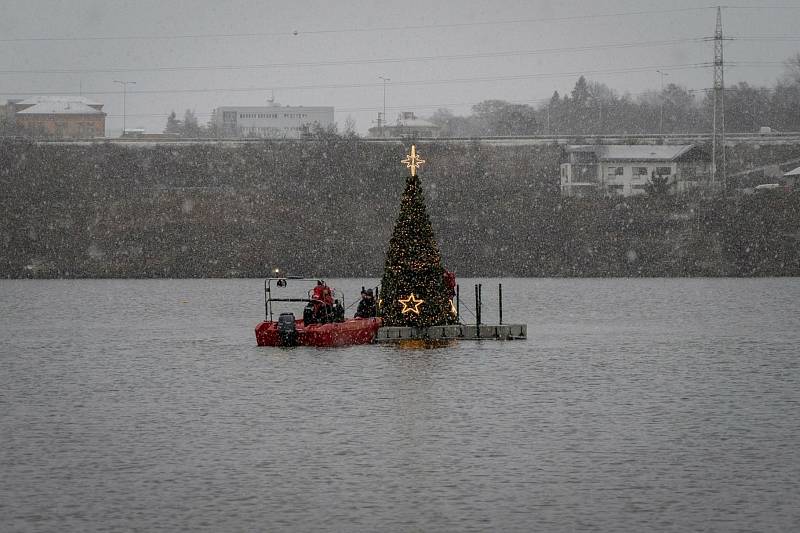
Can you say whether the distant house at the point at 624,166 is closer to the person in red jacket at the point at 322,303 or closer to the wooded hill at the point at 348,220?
the wooded hill at the point at 348,220

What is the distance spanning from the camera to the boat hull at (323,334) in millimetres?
45875

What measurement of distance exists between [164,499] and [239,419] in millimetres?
8836

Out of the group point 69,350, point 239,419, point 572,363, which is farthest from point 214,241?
point 239,419

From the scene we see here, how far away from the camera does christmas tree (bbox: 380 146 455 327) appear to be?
45.7 metres

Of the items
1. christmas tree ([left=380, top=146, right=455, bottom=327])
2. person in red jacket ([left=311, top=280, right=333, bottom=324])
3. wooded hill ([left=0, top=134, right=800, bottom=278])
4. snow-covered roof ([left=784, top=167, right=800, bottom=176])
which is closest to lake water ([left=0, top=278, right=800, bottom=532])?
person in red jacket ([left=311, top=280, right=333, bottom=324])

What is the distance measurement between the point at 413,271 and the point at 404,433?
1753 centimetres

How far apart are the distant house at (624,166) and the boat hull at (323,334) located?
80.7m

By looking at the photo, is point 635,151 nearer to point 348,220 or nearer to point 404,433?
point 348,220

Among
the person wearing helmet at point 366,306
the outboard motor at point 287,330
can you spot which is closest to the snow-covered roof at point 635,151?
the person wearing helmet at point 366,306

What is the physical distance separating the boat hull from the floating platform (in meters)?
0.66

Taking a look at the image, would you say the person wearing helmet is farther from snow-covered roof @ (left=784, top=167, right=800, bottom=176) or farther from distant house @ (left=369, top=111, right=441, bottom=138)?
distant house @ (left=369, top=111, right=441, bottom=138)

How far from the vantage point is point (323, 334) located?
46.4 m

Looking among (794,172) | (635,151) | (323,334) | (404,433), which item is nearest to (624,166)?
(635,151)

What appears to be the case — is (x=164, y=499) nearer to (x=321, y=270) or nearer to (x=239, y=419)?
(x=239, y=419)
